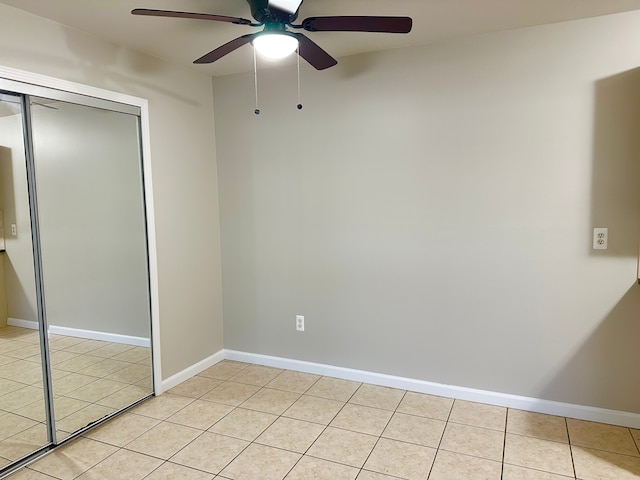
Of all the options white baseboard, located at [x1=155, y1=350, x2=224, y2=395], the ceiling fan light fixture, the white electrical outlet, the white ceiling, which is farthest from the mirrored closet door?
the white electrical outlet

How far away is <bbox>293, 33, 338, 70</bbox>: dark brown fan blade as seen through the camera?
2116mm

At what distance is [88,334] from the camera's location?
8.93 feet

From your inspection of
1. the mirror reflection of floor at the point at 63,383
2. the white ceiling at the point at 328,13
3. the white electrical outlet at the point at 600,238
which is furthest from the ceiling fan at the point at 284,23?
the mirror reflection of floor at the point at 63,383

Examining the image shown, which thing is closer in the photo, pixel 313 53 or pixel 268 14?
pixel 268 14

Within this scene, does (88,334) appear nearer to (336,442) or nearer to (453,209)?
(336,442)

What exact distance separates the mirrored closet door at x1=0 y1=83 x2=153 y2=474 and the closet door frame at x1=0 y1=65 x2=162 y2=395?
26mm

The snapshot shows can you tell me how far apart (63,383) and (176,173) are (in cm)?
154

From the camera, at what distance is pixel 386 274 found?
3092 mm

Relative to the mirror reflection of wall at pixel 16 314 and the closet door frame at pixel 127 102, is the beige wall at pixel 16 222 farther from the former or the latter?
the closet door frame at pixel 127 102

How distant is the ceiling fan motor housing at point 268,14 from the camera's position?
6.19 ft

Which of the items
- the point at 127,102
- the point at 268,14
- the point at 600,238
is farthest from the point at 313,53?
the point at 600,238

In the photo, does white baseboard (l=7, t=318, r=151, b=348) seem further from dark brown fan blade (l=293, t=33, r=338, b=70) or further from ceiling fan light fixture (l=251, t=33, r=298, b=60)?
dark brown fan blade (l=293, t=33, r=338, b=70)

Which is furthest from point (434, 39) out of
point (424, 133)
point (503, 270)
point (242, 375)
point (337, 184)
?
point (242, 375)

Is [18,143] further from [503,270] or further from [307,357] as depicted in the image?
[503,270]
